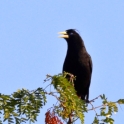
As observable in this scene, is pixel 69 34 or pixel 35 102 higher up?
pixel 69 34

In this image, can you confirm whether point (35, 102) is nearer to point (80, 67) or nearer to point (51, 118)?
point (51, 118)

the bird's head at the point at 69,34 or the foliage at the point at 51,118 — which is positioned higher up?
the bird's head at the point at 69,34

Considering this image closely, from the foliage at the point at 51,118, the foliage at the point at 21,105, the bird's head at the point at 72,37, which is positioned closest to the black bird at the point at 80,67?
the bird's head at the point at 72,37

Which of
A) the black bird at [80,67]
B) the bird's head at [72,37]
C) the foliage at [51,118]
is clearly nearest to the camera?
the foliage at [51,118]

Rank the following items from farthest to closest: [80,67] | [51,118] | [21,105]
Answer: [80,67] → [51,118] → [21,105]

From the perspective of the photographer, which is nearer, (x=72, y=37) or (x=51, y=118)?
(x=51, y=118)

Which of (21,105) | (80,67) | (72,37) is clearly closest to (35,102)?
(21,105)

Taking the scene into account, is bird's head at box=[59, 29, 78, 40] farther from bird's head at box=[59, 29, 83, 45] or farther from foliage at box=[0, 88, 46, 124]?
foliage at box=[0, 88, 46, 124]

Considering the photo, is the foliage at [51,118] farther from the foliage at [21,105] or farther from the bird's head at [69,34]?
the bird's head at [69,34]

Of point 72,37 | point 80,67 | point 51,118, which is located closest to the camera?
point 51,118

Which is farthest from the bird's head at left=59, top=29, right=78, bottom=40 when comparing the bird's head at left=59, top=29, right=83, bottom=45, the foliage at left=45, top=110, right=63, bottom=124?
the foliage at left=45, top=110, right=63, bottom=124

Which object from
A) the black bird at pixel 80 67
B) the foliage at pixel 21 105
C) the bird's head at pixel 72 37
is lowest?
the foliage at pixel 21 105

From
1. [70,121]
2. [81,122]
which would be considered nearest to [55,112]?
[70,121]

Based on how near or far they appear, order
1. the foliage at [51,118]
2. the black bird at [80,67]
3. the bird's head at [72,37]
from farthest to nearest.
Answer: the bird's head at [72,37] < the black bird at [80,67] < the foliage at [51,118]
